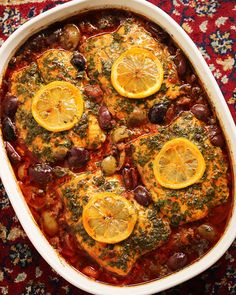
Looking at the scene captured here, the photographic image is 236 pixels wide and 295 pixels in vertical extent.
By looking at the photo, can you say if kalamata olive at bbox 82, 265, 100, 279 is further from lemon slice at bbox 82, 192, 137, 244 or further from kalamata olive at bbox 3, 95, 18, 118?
kalamata olive at bbox 3, 95, 18, 118

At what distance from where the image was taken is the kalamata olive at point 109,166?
3.67 m

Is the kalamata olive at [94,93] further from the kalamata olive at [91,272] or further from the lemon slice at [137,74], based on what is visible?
the kalamata olive at [91,272]

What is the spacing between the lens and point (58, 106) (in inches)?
145

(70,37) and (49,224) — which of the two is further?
(70,37)

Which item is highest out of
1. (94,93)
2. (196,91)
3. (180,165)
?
(196,91)

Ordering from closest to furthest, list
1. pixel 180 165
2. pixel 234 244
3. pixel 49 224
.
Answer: pixel 180 165 → pixel 49 224 → pixel 234 244

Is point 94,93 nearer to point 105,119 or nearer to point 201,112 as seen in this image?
point 105,119

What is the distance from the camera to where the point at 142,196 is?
11.9 feet

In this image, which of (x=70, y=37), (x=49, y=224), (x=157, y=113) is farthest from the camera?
(x=70, y=37)

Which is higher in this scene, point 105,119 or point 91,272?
point 105,119

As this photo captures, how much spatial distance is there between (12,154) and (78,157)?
1.44ft

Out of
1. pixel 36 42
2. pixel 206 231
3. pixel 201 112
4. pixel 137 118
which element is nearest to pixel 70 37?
pixel 36 42

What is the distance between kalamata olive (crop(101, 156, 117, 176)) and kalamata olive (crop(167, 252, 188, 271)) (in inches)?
24.7

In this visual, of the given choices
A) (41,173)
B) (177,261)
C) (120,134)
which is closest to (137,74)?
(120,134)
